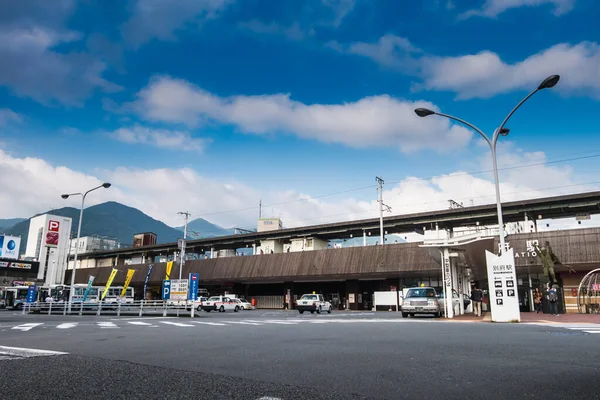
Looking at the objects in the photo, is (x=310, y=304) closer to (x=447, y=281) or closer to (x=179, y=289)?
(x=179, y=289)

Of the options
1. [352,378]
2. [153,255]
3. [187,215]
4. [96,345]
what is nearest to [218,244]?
[187,215]

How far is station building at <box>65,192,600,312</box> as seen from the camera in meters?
35.4

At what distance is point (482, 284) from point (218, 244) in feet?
128

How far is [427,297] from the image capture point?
84.2 feet

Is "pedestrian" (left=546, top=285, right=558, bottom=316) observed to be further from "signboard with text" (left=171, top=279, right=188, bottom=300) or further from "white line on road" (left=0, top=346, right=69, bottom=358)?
"white line on road" (left=0, top=346, right=69, bottom=358)

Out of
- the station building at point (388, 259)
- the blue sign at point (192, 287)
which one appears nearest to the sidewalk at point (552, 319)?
the station building at point (388, 259)

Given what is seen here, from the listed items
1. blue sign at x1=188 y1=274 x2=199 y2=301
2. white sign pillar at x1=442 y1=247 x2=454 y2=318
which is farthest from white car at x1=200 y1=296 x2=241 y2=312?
white sign pillar at x1=442 y1=247 x2=454 y2=318

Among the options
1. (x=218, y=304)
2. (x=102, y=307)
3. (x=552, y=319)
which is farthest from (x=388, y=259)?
(x=102, y=307)

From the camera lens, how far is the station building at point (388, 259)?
35.4m

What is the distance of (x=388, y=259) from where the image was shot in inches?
1796

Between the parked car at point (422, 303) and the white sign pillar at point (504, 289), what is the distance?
639 cm

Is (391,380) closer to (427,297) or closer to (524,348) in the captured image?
(524,348)

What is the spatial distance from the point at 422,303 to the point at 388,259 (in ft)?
67.2

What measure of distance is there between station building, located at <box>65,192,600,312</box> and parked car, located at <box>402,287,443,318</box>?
2.04 metres
